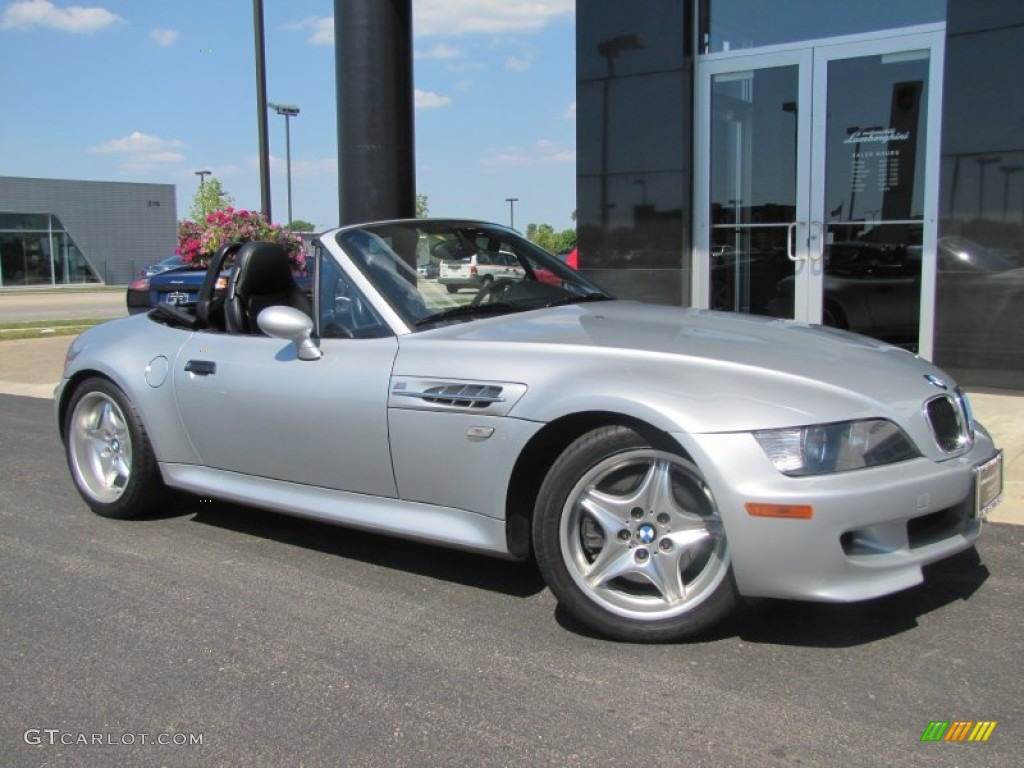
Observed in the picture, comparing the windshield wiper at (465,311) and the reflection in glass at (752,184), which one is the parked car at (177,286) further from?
the windshield wiper at (465,311)

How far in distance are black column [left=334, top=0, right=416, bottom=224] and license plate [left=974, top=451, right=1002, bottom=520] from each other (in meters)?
5.03

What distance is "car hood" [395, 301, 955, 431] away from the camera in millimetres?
2992

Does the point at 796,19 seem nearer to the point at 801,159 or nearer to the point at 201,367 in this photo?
the point at 801,159

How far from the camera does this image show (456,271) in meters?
4.36

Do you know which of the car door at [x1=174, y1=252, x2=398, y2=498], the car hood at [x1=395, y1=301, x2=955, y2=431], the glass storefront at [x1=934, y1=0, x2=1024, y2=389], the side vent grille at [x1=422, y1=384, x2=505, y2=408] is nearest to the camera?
→ the car hood at [x1=395, y1=301, x2=955, y2=431]

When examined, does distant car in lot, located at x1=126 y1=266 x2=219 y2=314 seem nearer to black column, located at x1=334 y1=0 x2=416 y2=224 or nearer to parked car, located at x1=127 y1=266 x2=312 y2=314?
parked car, located at x1=127 y1=266 x2=312 y2=314

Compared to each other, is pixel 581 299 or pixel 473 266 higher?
pixel 473 266

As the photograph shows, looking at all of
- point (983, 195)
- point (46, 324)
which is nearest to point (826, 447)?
point (983, 195)

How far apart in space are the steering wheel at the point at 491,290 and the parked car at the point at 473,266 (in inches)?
0.9

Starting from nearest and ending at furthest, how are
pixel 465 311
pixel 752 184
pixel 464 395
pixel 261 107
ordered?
1. pixel 464 395
2. pixel 465 311
3. pixel 752 184
4. pixel 261 107

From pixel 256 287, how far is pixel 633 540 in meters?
2.60

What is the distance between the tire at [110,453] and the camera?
4.71m

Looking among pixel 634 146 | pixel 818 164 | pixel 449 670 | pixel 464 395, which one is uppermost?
pixel 634 146

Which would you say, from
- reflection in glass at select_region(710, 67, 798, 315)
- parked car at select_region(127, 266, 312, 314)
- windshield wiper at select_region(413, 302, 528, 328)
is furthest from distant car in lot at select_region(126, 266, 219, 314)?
windshield wiper at select_region(413, 302, 528, 328)
